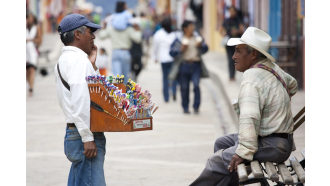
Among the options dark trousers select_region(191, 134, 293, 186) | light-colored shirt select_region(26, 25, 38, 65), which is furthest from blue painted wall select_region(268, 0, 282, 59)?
dark trousers select_region(191, 134, 293, 186)

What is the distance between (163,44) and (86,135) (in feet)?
33.5

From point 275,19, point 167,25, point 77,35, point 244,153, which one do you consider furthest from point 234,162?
point 275,19

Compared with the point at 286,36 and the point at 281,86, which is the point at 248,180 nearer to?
the point at 281,86

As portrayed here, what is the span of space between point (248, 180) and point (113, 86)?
3.86ft

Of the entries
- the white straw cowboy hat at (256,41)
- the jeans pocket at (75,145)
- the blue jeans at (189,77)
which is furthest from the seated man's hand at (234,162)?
the blue jeans at (189,77)

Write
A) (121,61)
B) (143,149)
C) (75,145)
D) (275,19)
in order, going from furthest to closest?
(275,19) < (121,61) < (143,149) < (75,145)

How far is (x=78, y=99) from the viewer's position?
552 cm

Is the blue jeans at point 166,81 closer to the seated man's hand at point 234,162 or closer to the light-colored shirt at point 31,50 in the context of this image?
the light-colored shirt at point 31,50

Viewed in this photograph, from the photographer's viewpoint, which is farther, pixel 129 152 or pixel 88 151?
pixel 129 152

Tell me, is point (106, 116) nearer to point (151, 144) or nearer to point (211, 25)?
point (151, 144)

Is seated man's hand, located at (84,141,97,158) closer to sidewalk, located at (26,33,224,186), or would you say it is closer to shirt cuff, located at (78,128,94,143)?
shirt cuff, located at (78,128,94,143)

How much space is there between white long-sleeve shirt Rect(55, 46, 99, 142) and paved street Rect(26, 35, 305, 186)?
2596 mm
